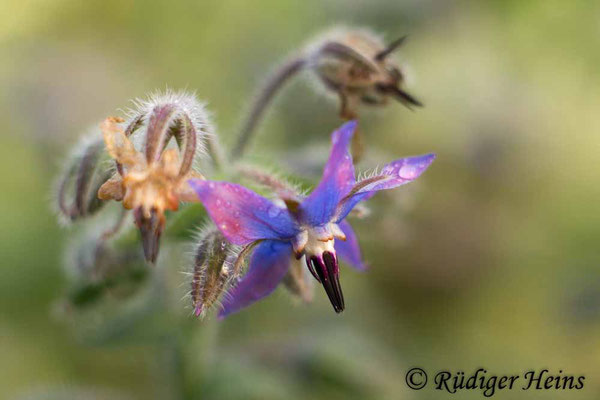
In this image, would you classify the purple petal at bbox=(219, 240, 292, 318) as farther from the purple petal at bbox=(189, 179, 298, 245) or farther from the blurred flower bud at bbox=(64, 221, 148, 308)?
the blurred flower bud at bbox=(64, 221, 148, 308)

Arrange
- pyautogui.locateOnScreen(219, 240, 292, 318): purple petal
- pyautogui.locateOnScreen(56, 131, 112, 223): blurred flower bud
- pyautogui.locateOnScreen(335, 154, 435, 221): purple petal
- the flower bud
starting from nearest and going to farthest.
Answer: pyautogui.locateOnScreen(335, 154, 435, 221): purple petal, pyautogui.locateOnScreen(219, 240, 292, 318): purple petal, pyautogui.locateOnScreen(56, 131, 112, 223): blurred flower bud, the flower bud

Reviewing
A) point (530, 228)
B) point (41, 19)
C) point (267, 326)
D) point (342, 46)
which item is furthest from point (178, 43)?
point (342, 46)

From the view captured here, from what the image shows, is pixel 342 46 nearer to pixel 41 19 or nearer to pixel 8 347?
pixel 8 347

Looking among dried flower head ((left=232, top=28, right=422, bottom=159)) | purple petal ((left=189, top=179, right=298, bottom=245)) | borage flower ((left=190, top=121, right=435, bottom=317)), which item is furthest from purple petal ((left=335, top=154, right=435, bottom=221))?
dried flower head ((left=232, top=28, right=422, bottom=159))

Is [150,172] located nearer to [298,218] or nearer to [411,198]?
[298,218]

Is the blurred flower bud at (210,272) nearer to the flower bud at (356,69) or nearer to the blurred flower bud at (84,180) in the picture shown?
the blurred flower bud at (84,180)

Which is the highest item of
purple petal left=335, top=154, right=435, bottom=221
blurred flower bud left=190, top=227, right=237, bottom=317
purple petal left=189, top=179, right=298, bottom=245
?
purple petal left=335, top=154, right=435, bottom=221

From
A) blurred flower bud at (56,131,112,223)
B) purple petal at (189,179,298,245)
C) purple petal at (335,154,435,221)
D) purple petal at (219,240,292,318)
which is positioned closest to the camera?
purple petal at (189,179,298,245)
